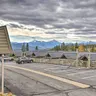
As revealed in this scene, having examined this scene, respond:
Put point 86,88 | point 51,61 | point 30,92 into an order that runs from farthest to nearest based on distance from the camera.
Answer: point 51,61 < point 86,88 < point 30,92

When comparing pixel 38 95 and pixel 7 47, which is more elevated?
pixel 7 47

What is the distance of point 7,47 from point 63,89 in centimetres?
644

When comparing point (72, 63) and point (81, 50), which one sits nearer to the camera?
point (72, 63)

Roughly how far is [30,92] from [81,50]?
997 inches

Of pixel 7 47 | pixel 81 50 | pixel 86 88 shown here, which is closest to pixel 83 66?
pixel 81 50

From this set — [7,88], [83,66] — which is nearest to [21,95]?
[7,88]

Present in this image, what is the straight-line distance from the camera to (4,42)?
13.8 m

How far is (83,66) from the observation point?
118 feet

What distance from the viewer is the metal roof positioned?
1361cm

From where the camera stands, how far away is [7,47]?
13734 mm

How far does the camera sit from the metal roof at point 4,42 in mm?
13614

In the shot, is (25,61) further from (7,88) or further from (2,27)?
(2,27)

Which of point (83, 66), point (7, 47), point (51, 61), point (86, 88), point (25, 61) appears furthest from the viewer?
point (25, 61)

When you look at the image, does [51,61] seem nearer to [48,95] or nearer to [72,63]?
[72,63]
